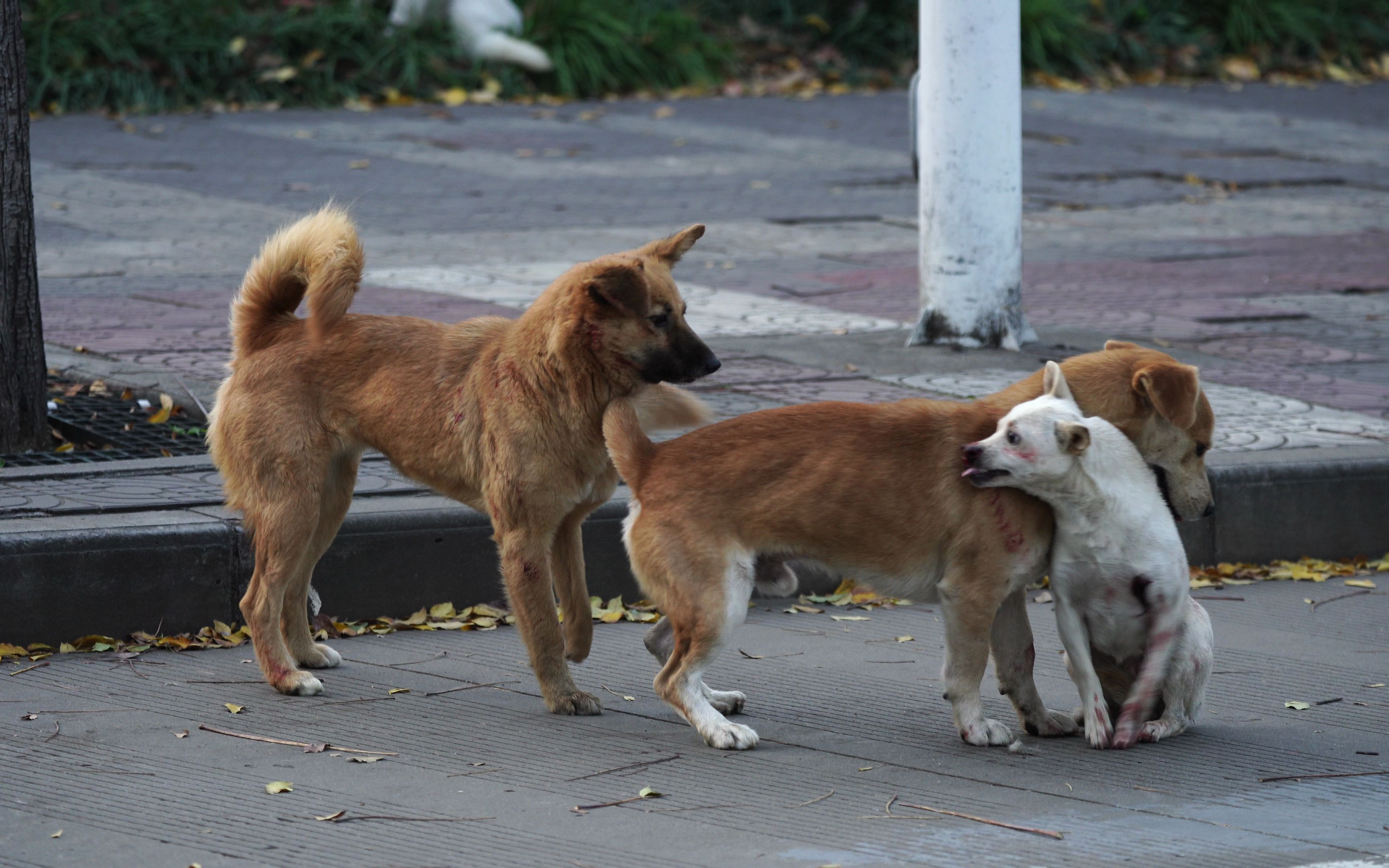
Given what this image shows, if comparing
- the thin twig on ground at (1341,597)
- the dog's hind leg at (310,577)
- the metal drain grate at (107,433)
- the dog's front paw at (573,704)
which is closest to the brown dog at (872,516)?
the dog's front paw at (573,704)

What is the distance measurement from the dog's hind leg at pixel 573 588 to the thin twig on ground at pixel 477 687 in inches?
8.6

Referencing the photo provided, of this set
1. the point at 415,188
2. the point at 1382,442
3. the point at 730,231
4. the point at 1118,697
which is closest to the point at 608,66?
the point at 415,188

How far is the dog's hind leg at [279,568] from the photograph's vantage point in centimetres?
538

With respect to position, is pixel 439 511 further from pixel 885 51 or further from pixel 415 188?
pixel 885 51

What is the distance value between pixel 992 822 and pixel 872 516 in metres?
0.96

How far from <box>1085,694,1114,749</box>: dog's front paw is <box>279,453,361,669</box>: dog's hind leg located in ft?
7.67

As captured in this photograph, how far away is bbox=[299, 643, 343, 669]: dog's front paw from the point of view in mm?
5672

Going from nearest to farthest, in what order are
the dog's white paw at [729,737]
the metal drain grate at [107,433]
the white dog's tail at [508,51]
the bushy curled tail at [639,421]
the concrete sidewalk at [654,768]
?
the concrete sidewalk at [654,768] → the dog's white paw at [729,737] → the bushy curled tail at [639,421] → the metal drain grate at [107,433] → the white dog's tail at [508,51]

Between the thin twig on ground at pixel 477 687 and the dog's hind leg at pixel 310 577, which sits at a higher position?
the dog's hind leg at pixel 310 577

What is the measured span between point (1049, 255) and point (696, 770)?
327 inches

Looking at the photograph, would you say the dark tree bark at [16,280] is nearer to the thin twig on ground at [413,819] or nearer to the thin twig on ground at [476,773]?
the thin twig on ground at [476,773]

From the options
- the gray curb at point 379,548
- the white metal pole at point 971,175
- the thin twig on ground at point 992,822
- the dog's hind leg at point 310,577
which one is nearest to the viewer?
the thin twig on ground at point 992,822

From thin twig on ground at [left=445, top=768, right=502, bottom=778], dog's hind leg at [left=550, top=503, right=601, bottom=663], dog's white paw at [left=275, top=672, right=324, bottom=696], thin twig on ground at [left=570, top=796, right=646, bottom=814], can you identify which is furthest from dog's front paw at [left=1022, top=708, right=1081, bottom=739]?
dog's white paw at [left=275, top=672, right=324, bottom=696]

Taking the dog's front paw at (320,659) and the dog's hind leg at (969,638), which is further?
the dog's front paw at (320,659)
